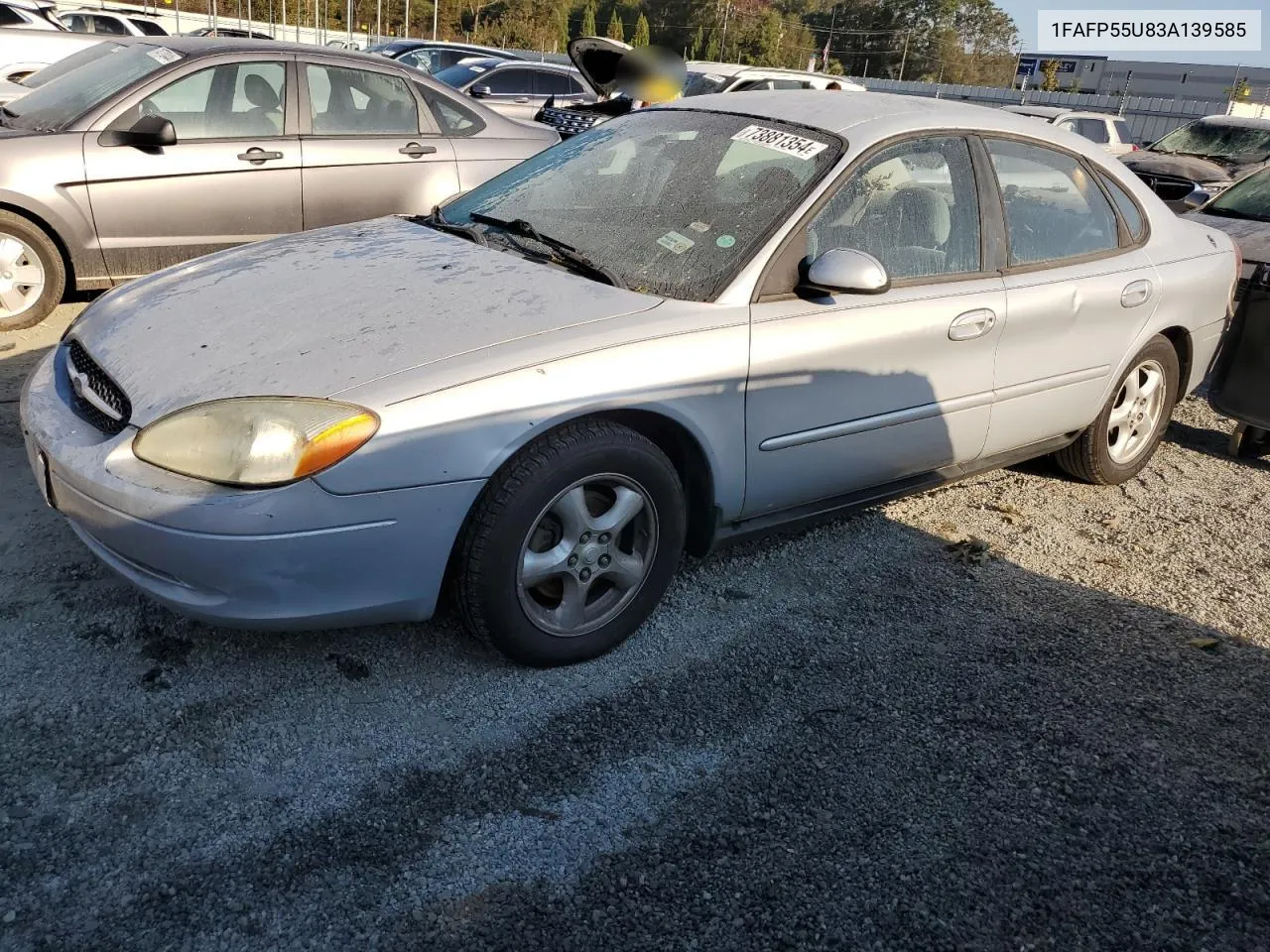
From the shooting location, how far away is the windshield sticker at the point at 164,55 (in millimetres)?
5855

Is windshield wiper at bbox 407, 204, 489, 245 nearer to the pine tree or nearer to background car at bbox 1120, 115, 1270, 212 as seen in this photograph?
background car at bbox 1120, 115, 1270, 212

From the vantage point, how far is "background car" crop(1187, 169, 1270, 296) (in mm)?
6082

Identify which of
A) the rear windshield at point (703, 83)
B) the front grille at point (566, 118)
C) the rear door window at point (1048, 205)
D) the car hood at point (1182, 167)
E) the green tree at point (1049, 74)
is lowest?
the rear door window at point (1048, 205)

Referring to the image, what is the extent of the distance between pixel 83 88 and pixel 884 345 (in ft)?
16.6

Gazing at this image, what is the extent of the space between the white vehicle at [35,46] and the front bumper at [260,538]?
410 inches

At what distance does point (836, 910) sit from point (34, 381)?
106 inches

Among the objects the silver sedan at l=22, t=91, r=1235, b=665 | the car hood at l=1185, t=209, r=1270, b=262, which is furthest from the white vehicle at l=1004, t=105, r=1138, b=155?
the silver sedan at l=22, t=91, r=1235, b=665

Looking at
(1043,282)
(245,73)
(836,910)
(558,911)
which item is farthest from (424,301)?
(245,73)

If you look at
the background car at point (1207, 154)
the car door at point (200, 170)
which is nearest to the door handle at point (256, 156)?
the car door at point (200, 170)

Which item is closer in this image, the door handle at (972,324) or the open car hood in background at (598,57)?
the door handle at (972,324)

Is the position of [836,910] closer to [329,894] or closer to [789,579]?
[329,894]

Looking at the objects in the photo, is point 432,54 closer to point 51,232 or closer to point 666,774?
point 51,232

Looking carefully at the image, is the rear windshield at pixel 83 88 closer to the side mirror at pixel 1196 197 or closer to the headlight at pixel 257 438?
the headlight at pixel 257 438

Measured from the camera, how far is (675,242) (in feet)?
10.6
